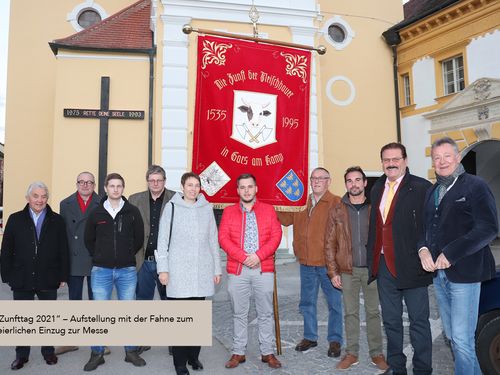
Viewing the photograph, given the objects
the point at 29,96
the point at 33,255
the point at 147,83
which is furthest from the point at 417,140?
the point at 33,255

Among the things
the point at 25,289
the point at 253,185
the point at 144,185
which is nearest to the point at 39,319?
the point at 25,289

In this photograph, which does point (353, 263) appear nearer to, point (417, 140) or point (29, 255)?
point (29, 255)

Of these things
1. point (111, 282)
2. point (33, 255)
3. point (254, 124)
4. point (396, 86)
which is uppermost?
point (396, 86)

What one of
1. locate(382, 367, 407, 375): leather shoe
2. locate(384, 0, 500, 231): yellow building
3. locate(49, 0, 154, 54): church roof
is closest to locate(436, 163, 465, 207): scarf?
locate(382, 367, 407, 375): leather shoe

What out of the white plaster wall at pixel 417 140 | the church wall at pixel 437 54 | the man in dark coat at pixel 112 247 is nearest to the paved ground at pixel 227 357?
the man in dark coat at pixel 112 247

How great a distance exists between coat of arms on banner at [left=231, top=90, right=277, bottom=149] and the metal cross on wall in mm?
7439

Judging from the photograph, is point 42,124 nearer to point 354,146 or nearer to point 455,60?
point 354,146

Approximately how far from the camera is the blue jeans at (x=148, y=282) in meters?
4.85

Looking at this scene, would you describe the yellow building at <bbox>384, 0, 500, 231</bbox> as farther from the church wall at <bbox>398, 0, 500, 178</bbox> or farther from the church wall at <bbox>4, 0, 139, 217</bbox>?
the church wall at <bbox>4, 0, 139, 217</bbox>

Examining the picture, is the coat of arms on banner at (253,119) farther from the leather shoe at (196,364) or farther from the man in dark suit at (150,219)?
the leather shoe at (196,364)

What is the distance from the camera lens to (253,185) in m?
4.39

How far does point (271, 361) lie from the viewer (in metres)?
4.32

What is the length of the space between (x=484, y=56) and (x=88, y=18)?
41.8 ft

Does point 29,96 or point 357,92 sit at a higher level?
point 357,92
